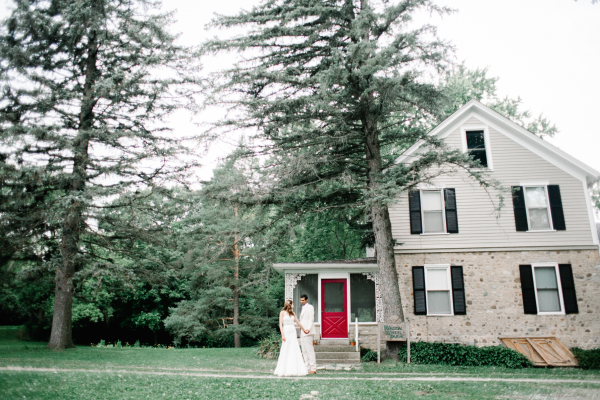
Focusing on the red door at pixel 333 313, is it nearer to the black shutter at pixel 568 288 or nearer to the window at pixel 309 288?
the window at pixel 309 288

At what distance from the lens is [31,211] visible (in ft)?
47.3

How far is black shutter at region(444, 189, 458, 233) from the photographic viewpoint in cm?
1503

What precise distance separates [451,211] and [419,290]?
127 inches

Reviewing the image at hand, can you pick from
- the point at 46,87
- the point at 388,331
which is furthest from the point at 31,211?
the point at 388,331

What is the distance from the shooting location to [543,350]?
12922 millimetres

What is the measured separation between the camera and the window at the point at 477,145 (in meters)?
15.7

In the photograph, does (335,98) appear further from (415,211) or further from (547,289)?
(547,289)

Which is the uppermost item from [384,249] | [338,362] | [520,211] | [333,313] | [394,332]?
[520,211]

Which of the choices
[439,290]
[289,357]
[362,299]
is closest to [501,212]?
[439,290]

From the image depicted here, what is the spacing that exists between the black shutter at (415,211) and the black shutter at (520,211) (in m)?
3.37

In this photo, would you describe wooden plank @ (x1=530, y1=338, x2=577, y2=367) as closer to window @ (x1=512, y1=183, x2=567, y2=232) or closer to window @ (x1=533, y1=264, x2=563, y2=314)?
window @ (x1=533, y1=264, x2=563, y2=314)

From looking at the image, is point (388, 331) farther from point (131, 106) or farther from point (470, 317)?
point (131, 106)

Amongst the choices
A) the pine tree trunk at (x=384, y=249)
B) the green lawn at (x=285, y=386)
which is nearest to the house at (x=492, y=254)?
the pine tree trunk at (x=384, y=249)

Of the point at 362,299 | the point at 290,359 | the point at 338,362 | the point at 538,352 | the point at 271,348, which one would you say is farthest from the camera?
the point at 362,299
